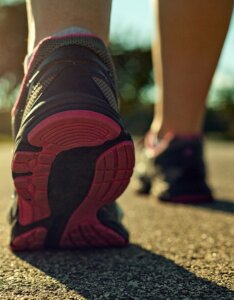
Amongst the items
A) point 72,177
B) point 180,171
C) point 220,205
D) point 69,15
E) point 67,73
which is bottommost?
point 220,205

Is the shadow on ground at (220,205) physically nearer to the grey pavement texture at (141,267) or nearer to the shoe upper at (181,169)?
the shoe upper at (181,169)

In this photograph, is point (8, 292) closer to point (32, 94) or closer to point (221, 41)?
point (32, 94)

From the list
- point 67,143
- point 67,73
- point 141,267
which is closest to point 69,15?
point 67,73

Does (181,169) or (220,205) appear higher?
(181,169)

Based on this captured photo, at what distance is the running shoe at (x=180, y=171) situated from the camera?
2037 millimetres

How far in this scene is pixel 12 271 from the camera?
1.05m

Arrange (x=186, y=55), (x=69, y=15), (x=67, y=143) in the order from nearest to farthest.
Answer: (x=67, y=143) < (x=69, y=15) < (x=186, y=55)

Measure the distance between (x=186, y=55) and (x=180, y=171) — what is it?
1.43 feet

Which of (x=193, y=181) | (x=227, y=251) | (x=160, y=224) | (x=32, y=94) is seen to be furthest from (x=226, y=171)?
(x=32, y=94)

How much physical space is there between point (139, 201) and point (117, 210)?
81cm

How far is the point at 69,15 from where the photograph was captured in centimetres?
114

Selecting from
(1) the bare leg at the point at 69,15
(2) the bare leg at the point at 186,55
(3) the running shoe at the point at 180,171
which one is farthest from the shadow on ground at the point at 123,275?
(2) the bare leg at the point at 186,55

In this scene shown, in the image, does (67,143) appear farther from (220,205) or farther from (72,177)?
(220,205)

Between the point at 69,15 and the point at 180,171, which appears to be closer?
the point at 69,15
